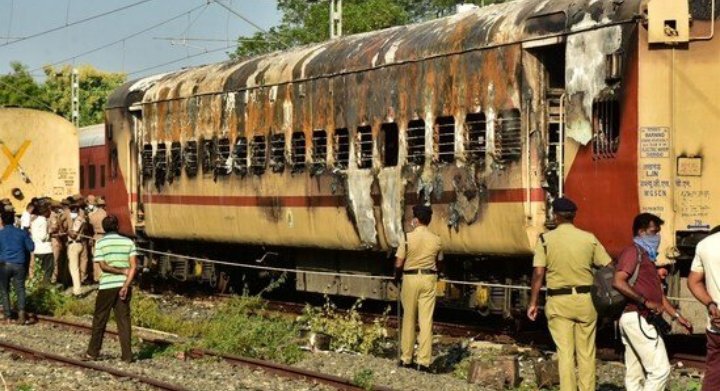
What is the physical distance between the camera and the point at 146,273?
27.2 m

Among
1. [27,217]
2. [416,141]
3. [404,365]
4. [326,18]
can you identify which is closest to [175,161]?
[27,217]

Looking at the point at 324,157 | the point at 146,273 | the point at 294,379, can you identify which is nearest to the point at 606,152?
the point at 294,379

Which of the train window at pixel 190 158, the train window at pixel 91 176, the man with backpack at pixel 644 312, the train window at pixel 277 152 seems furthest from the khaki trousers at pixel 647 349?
the train window at pixel 91 176

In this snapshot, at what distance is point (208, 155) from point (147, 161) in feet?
8.65

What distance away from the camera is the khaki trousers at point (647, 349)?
435 inches

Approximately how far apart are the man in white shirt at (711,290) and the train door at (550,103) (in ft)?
16.5

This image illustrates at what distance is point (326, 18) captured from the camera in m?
61.5

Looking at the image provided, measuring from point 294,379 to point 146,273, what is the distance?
1304 centimetres

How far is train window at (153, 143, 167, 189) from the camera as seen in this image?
2483 cm

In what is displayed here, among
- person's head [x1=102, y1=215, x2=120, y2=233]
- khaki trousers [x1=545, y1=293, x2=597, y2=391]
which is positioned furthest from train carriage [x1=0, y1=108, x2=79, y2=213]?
khaki trousers [x1=545, y1=293, x2=597, y2=391]

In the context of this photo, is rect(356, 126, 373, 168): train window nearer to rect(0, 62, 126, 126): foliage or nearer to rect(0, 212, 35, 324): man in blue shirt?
rect(0, 212, 35, 324): man in blue shirt

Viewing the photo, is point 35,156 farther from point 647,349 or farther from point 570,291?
point 647,349

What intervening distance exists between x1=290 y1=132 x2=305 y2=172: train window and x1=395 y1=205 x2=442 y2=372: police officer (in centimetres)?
568

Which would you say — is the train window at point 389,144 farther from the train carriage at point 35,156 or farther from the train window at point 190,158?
the train carriage at point 35,156
